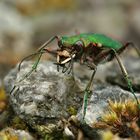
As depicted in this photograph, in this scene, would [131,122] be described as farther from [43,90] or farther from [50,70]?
[50,70]

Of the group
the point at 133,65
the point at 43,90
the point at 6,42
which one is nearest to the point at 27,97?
the point at 43,90

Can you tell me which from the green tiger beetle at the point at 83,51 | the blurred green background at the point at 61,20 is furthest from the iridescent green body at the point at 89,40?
the blurred green background at the point at 61,20

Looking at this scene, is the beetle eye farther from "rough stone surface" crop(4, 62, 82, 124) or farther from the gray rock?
the gray rock

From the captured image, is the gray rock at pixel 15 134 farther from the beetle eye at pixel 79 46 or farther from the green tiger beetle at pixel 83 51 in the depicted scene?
the beetle eye at pixel 79 46

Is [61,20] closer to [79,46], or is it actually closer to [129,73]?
[129,73]

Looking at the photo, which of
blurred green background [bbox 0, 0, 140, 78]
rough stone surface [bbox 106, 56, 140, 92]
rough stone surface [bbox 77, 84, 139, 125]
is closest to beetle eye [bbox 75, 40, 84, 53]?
rough stone surface [bbox 77, 84, 139, 125]

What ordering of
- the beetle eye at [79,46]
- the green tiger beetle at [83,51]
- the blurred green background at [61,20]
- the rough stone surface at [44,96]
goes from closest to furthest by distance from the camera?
the rough stone surface at [44,96], the green tiger beetle at [83,51], the beetle eye at [79,46], the blurred green background at [61,20]
